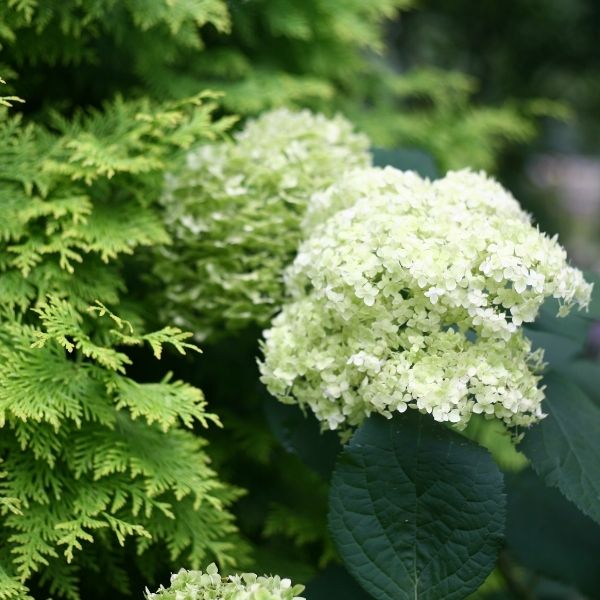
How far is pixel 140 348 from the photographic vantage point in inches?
56.1

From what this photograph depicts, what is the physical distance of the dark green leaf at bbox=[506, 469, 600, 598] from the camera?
1435mm

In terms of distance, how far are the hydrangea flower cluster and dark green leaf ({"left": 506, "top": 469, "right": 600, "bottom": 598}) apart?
27.7 inches

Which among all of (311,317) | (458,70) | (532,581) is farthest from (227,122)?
(458,70)

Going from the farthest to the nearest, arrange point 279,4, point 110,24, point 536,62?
point 536,62 → point 279,4 → point 110,24

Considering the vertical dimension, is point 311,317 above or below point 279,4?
below

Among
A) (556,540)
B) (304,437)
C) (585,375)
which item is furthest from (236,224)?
(556,540)

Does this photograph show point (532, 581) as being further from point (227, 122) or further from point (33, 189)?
point (33, 189)

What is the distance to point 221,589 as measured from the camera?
0.87 m

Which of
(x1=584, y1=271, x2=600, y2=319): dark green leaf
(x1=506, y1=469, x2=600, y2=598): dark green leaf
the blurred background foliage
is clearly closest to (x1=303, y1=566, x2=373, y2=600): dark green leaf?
the blurred background foliage

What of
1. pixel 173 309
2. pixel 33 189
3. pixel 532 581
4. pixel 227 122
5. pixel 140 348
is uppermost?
pixel 227 122

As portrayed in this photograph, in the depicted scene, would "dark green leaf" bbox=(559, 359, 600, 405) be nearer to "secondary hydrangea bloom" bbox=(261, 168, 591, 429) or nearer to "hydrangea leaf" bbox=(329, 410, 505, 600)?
"secondary hydrangea bloom" bbox=(261, 168, 591, 429)

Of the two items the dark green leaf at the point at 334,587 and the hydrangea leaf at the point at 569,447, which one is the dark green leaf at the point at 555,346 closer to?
the hydrangea leaf at the point at 569,447

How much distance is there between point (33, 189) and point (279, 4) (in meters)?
0.72

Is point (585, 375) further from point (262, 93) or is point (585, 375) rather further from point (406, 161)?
point (262, 93)
